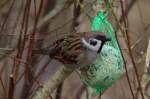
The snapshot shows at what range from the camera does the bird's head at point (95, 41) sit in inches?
89.4

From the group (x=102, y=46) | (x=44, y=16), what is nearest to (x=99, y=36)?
(x=102, y=46)

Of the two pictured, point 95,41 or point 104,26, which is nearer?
point 95,41

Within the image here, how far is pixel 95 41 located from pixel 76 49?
5.0 inches

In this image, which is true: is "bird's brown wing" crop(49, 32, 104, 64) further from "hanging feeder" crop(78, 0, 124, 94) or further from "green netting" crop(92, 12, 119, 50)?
"green netting" crop(92, 12, 119, 50)

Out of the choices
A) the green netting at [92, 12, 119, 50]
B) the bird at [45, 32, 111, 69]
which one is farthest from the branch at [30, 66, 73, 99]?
the green netting at [92, 12, 119, 50]

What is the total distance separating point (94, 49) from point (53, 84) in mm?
284

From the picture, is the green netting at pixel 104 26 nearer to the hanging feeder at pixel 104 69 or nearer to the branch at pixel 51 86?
the hanging feeder at pixel 104 69

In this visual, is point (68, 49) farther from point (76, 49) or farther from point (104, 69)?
point (104, 69)

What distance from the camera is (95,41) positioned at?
7.68 feet

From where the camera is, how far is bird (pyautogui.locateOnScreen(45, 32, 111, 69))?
2359 mm

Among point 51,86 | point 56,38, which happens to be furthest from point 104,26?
point 51,86

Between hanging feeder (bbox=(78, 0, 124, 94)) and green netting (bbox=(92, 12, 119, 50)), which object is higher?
green netting (bbox=(92, 12, 119, 50))

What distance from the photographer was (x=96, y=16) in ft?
8.59

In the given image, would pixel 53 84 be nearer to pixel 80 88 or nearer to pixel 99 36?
pixel 99 36
